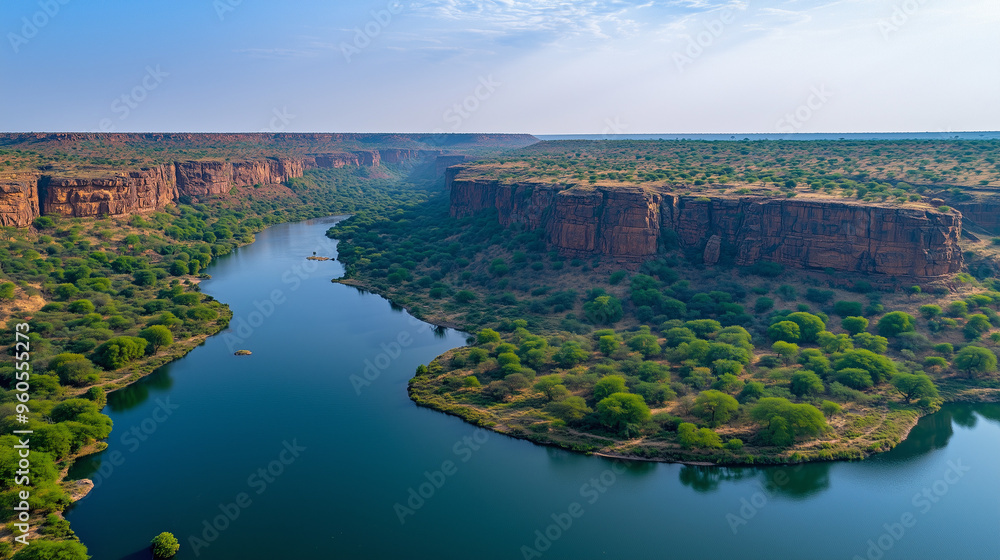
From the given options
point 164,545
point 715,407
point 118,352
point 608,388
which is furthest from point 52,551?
point 715,407

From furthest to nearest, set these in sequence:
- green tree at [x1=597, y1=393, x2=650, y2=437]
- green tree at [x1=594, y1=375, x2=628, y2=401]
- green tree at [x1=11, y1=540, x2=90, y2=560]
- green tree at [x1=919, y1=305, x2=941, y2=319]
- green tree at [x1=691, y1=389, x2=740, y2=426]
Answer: green tree at [x1=919, y1=305, x2=941, y2=319] → green tree at [x1=594, y1=375, x2=628, y2=401] → green tree at [x1=691, y1=389, x2=740, y2=426] → green tree at [x1=597, y1=393, x2=650, y2=437] → green tree at [x1=11, y1=540, x2=90, y2=560]

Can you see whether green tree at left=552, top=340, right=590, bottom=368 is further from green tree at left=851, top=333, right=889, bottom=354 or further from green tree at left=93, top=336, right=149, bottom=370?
green tree at left=93, top=336, right=149, bottom=370

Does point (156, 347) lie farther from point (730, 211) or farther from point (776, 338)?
point (730, 211)

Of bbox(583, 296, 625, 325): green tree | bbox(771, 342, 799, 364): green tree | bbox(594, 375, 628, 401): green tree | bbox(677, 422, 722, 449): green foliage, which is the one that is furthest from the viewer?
bbox(583, 296, 625, 325): green tree

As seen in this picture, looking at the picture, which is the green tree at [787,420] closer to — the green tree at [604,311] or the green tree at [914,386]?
the green tree at [914,386]

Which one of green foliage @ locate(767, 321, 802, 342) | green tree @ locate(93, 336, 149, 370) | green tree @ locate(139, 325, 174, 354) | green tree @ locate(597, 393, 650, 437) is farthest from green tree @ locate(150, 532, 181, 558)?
green foliage @ locate(767, 321, 802, 342)

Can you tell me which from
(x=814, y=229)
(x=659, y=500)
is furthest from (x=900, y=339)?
(x=659, y=500)

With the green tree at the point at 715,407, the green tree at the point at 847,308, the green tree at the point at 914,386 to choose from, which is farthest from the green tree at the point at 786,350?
the green tree at the point at 715,407
